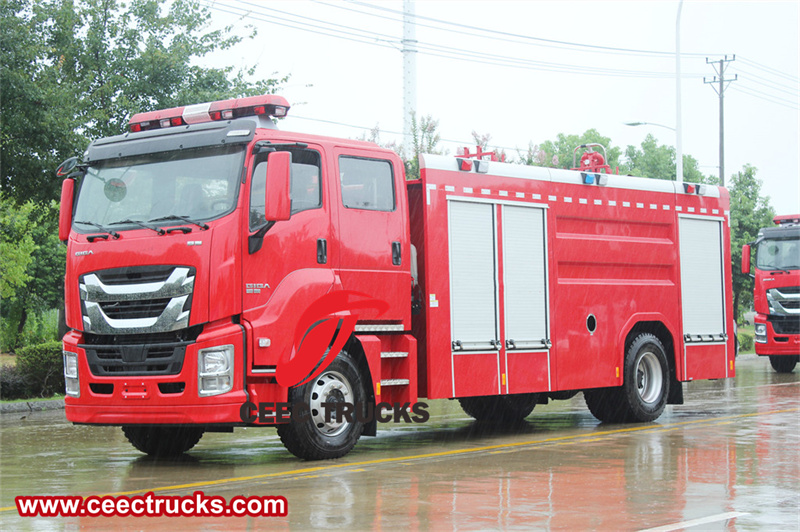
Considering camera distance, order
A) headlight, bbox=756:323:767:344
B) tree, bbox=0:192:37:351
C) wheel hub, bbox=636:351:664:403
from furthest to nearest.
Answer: headlight, bbox=756:323:767:344, tree, bbox=0:192:37:351, wheel hub, bbox=636:351:664:403

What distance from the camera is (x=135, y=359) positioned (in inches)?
407

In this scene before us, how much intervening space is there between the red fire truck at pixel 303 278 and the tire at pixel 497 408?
99cm

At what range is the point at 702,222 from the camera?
1569 centimetres

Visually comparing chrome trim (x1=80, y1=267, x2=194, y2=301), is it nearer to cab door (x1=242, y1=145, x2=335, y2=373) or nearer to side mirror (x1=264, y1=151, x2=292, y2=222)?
cab door (x1=242, y1=145, x2=335, y2=373)

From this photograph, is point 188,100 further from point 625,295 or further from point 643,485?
point 643,485

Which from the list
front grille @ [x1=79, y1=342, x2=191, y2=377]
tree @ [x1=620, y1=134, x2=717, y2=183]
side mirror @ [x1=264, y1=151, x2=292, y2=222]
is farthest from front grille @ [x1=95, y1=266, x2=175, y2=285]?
tree @ [x1=620, y1=134, x2=717, y2=183]

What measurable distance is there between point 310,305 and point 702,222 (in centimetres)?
Answer: 742

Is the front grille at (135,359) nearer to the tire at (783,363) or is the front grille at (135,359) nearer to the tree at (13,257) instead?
the tree at (13,257)

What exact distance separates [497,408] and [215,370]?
6055mm

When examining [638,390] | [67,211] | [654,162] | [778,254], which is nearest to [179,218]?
[67,211]

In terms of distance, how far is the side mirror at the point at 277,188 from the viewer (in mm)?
9945

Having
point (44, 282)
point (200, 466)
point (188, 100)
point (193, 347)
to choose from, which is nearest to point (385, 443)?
point (200, 466)

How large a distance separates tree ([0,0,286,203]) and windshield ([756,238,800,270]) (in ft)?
41.0

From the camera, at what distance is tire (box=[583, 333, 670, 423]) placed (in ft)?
47.1
